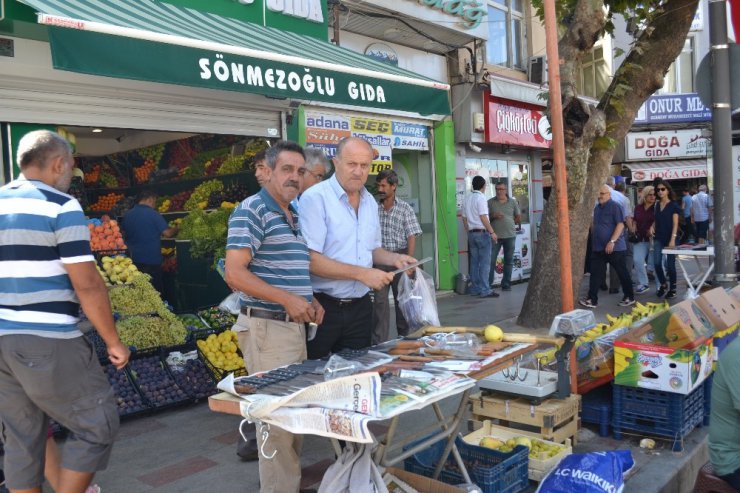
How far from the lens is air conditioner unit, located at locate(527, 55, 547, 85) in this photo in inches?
488

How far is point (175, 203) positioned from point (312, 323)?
Result: 6.58 m

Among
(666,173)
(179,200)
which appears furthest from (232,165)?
(666,173)

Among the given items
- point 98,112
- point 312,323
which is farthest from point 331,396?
point 98,112

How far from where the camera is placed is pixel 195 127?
6.55m

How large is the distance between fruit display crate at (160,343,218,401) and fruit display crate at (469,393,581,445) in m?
2.35

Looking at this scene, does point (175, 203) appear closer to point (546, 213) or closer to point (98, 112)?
point (98, 112)

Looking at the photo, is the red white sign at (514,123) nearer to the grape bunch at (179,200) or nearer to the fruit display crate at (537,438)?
the grape bunch at (179,200)

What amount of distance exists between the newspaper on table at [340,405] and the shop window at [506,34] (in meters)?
10.8

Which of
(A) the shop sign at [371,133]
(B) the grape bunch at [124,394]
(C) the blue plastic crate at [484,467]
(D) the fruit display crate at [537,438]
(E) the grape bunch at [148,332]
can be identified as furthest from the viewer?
(A) the shop sign at [371,133]

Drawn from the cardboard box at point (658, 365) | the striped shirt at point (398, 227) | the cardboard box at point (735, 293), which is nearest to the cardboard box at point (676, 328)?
the cardboard box at point (658, 365)

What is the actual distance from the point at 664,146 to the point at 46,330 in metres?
20.8

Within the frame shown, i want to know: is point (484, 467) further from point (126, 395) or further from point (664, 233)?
point (664, 233)

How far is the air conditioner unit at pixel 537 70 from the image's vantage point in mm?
12391

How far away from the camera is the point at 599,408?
Answer: 4.31 m
